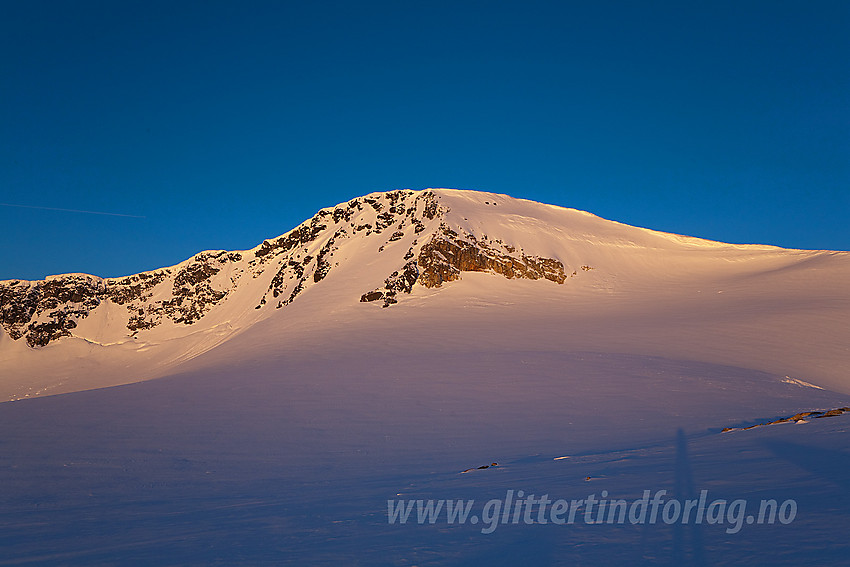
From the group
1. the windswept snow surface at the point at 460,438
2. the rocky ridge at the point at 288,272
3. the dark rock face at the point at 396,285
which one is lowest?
the windswept snow surface at the point at 460,438

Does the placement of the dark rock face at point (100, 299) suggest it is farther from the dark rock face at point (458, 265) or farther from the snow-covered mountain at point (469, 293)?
the dark rock face at point (458, 265)

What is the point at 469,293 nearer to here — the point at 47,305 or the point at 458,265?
the point at 458,265

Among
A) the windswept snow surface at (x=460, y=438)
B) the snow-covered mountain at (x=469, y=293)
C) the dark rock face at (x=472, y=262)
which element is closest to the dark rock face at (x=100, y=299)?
the snow-covered mountain at (x=469, y=293)

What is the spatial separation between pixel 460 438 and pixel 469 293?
1493 inches

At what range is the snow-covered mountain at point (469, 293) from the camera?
3155 centimetres

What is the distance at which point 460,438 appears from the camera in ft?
45.7

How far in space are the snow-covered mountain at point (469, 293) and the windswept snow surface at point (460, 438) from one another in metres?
0.52

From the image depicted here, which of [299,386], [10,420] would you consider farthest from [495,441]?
[10,420]

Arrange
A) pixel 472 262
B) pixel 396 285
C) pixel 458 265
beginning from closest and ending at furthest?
1. pixel 396 285
2. pixel 458 265
3. pixel 472 262

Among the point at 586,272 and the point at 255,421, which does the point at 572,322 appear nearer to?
the point at 586,272

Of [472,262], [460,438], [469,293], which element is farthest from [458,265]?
[460,438]

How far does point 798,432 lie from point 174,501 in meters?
12.2

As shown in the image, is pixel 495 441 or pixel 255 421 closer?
pixel 495 441

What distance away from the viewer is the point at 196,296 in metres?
103
